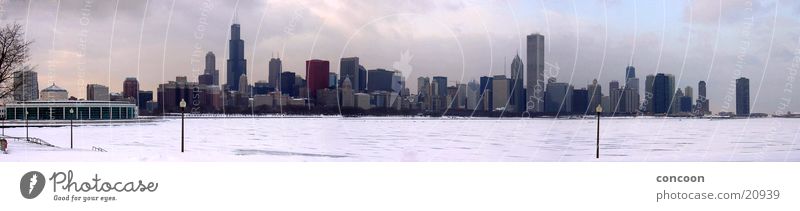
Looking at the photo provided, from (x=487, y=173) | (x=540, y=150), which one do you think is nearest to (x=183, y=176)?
(x=487, y=173)

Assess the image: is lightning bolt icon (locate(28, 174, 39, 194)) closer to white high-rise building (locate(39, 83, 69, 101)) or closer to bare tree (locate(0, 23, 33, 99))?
bare tree (locate(0, 23, 33, 99))

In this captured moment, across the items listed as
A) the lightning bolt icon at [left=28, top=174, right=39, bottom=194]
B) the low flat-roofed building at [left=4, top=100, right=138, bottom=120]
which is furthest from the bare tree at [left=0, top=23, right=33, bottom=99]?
the low flat-roofed building at [left=4, top=100, right=138, bottom=120]

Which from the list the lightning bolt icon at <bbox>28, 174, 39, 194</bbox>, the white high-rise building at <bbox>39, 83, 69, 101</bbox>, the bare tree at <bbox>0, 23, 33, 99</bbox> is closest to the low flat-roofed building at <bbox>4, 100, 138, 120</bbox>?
the white high-rise building at <bbox>39, 83, 69, 101</bbox>

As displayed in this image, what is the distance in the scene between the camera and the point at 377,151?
3641 centimetres

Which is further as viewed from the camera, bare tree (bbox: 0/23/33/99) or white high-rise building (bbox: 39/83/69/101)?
white high-rise building (bbox: 39/83/69/101)

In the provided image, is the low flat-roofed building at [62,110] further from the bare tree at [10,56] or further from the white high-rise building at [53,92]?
the bare tree at [10,56]

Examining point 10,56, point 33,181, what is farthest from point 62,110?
point 33,181

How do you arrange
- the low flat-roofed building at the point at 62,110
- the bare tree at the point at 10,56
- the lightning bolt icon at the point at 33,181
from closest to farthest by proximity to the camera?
the lightning bolt icon at the point at 33,181 < the bare tree at the point at 10,56 < the low flat-roofed building at the point at 62,110

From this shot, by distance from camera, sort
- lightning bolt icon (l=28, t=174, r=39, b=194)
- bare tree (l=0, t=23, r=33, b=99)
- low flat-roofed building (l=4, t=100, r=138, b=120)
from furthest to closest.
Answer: low flat-roofed building (l=4, t=100, r=138, b=120) < bare tree (l=0, t=23, r=33, b=99) < lightning bolt icon (l=28, t=174, r=39, b=194)

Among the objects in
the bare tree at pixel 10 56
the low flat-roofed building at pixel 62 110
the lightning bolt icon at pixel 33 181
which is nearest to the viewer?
the lightning bolt icon at pixel 33 181

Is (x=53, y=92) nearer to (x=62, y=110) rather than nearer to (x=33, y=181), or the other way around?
(x=62, y=110)

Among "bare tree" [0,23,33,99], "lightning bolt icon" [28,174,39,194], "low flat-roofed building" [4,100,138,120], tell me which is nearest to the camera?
"lightning bolt icon" [28,174,39,194]

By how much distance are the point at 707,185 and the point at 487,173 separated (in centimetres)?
541

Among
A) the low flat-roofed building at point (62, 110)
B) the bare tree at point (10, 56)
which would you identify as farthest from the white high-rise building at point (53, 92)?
A: the bare tree at point (10, 56)
